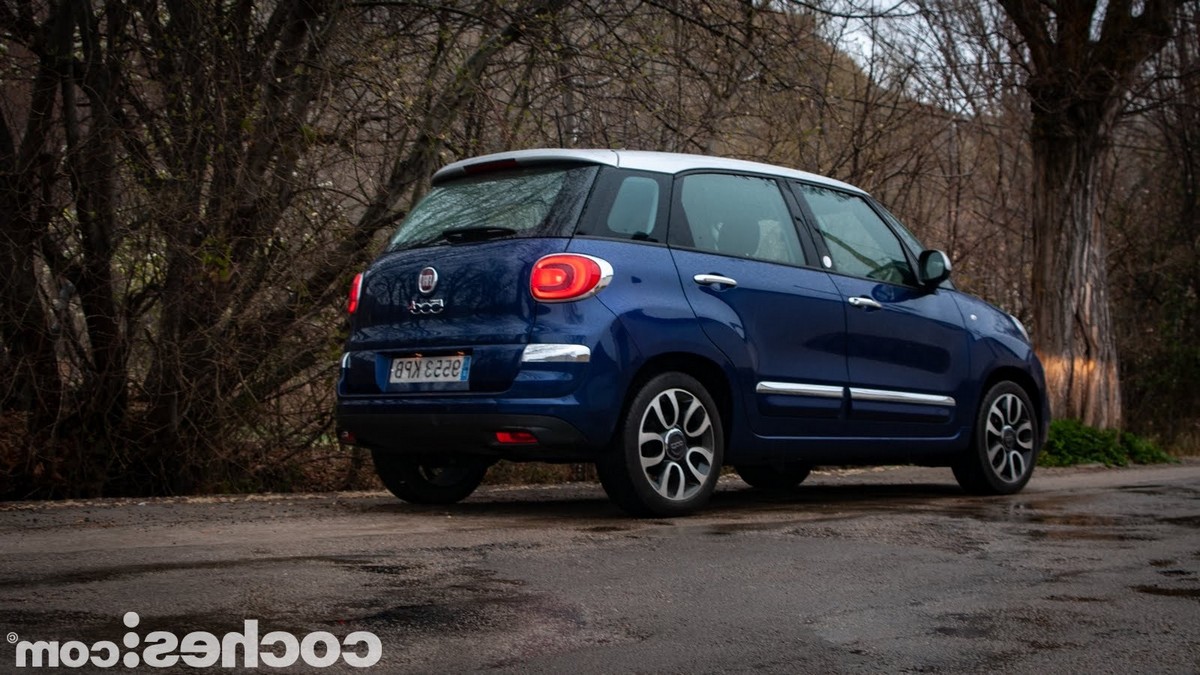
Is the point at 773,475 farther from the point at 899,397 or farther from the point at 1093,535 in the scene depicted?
the point at 1093,535

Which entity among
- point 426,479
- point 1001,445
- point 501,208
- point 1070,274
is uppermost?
point 1070,274

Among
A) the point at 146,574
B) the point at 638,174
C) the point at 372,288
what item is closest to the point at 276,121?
the point at 372,288

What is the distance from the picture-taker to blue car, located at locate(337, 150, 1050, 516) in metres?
6.57

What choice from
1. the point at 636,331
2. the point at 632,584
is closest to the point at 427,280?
the point at 636,331

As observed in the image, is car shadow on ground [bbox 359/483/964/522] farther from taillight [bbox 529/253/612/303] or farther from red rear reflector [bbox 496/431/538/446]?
taillight [bbox 529/253/612/303]

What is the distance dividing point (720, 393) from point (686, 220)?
2.86ft

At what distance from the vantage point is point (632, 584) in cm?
495

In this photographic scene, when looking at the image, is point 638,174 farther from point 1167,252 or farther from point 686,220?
point 1167,252

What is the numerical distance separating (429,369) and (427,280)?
1.38 ft

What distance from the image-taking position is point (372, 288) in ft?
23.8

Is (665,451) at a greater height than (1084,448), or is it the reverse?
(665,451)

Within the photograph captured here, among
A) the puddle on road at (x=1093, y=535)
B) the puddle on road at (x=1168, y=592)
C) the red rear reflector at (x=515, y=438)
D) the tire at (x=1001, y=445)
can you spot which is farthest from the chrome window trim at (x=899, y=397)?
the puddle on road at (x=1168, y=592)

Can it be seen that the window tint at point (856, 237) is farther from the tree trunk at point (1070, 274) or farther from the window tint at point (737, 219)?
the tree trunk at point (1070, 274)

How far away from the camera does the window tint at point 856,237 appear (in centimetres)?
814
